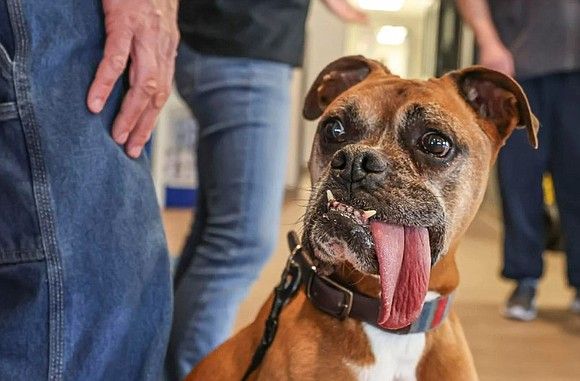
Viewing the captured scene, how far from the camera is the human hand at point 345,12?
Result: 2068mm

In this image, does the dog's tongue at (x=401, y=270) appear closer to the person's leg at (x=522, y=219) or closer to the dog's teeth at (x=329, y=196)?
the dog's teeth at (x=329, y=196)

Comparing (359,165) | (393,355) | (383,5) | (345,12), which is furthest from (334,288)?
(383,5)

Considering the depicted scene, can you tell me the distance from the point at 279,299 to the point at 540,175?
2076 mm

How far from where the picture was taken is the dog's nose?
122cm

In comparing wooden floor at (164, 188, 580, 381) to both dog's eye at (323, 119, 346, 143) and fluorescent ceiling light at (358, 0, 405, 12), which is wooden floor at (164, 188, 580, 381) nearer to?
dog's eye at (323, 119, 346, 143)

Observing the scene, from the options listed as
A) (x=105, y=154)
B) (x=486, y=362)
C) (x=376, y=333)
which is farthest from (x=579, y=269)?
(x=105, y=154)

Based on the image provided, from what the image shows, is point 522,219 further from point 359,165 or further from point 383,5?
point 383,5

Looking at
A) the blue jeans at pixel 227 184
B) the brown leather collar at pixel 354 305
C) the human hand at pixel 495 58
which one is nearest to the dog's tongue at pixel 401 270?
the brown leather collar at pixel 354 305

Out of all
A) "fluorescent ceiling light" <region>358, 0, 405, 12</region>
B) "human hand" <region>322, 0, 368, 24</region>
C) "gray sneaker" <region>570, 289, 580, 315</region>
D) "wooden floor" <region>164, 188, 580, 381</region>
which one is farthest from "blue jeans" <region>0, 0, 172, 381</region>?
"fluorescent ceiling light" <region>358, 0, 405, 12</region>

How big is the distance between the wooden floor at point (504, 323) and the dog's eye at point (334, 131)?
0.46 meters

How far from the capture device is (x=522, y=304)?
10.7ft

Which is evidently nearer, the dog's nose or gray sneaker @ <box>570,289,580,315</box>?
the dog's nose

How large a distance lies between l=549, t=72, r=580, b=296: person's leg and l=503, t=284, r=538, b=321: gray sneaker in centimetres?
18

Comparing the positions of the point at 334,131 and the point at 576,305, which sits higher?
the point at 334,131
